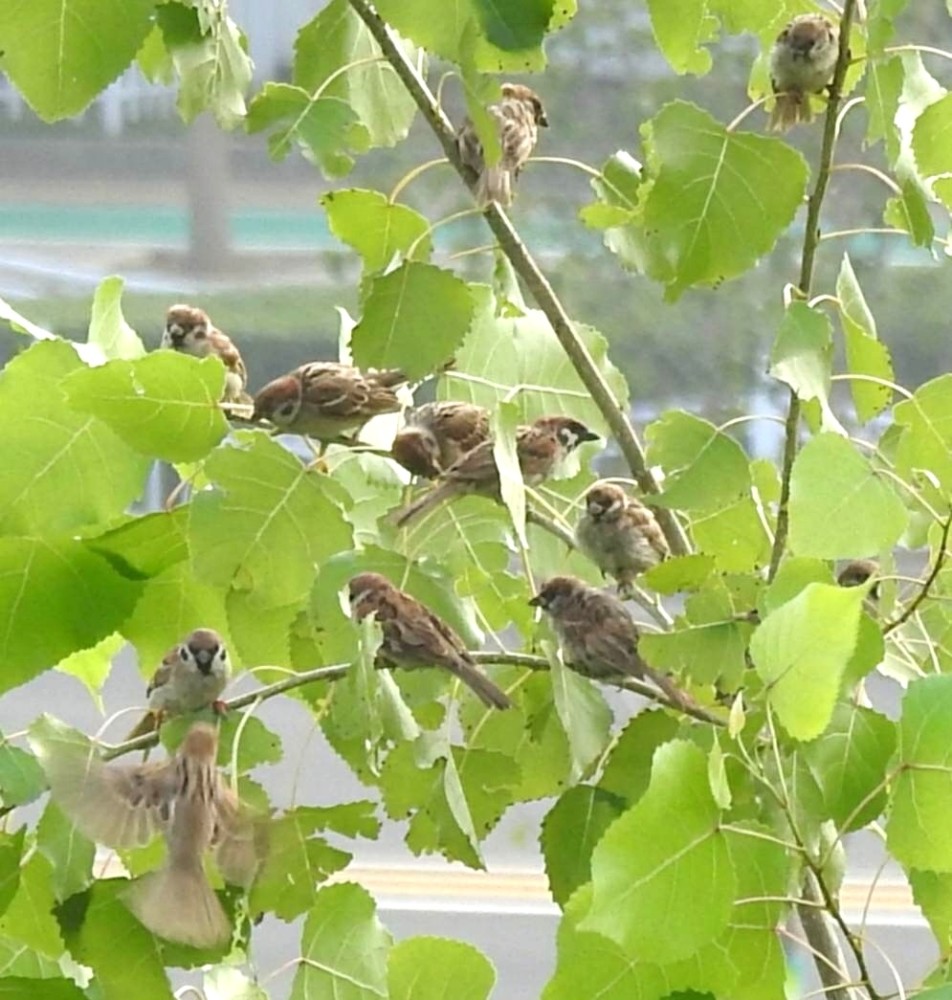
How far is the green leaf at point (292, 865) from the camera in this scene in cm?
65

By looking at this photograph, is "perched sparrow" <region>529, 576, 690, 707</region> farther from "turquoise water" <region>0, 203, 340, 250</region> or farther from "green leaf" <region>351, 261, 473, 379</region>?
"turquoise water" <region>0, 203, 340, 250</region>

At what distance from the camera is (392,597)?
0.63 metres

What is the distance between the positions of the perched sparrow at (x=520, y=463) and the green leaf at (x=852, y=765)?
19 cm

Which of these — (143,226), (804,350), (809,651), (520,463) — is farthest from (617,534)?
(143,226)

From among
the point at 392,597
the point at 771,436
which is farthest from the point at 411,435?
the point at 771,436

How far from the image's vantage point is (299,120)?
64cm

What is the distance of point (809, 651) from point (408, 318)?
239 mm

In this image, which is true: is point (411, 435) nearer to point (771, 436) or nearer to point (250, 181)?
point (771, 436)

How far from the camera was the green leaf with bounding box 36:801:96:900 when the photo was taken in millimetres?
649

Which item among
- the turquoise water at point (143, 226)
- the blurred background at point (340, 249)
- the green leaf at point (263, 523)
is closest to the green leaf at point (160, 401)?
the green leaf at point (263, 523)

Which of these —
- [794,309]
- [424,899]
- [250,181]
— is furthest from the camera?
[424,899]

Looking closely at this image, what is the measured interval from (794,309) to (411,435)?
18 cm

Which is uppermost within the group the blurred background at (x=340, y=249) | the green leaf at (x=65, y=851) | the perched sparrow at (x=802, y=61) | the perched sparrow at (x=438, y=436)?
the perched sparrow at (x=802, y=61)

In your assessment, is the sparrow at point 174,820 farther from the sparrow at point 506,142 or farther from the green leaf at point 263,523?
the sparrow at point 506,142
